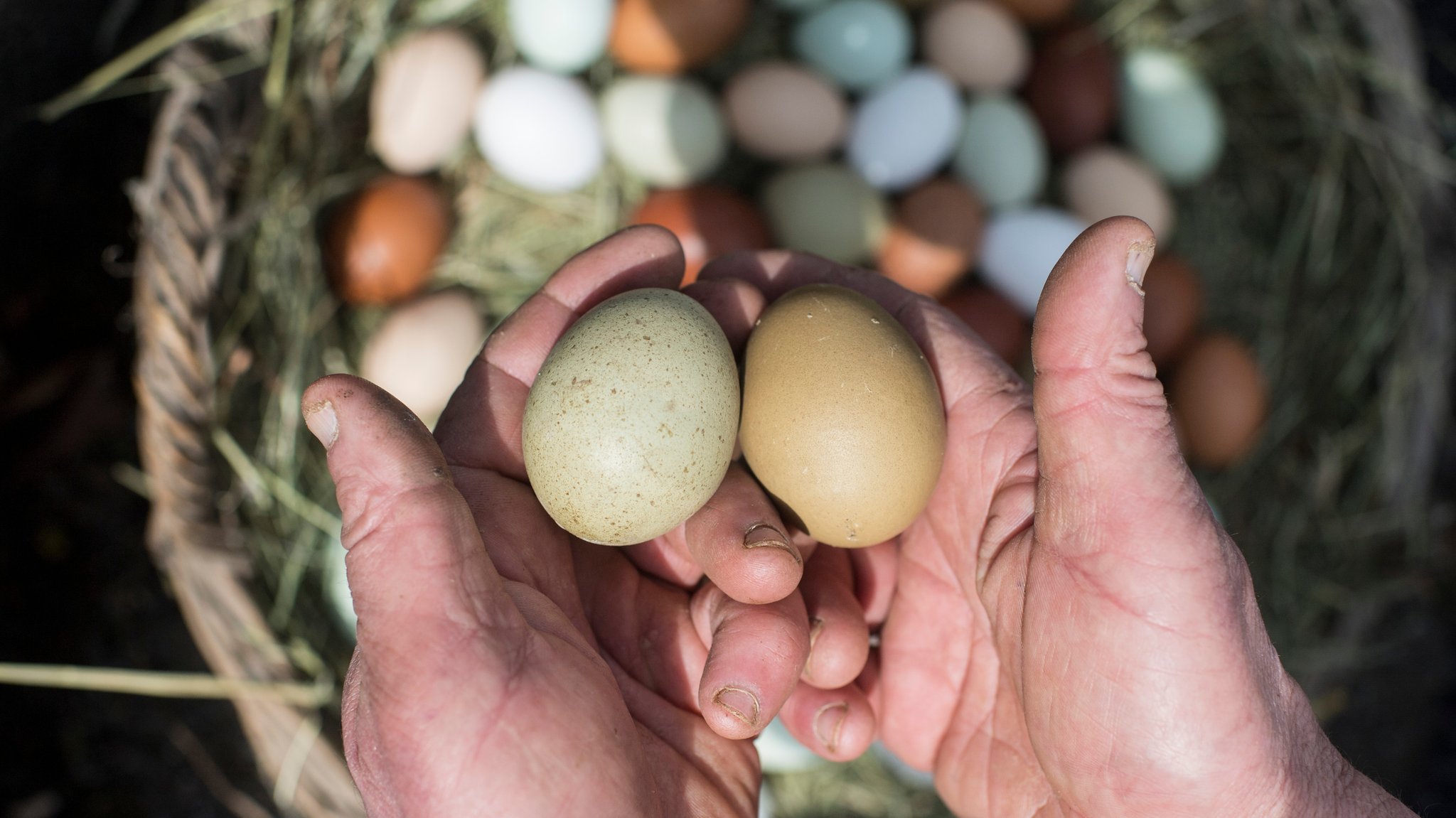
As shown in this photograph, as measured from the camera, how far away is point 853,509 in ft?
4.98

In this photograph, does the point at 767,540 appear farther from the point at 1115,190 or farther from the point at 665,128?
the point at 1115,190

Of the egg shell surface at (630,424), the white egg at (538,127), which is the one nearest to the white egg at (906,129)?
the white egg at (538,127)

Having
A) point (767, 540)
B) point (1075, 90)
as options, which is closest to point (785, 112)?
point (1075, 90)

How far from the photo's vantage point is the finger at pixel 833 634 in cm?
160

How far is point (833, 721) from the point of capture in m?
1.67

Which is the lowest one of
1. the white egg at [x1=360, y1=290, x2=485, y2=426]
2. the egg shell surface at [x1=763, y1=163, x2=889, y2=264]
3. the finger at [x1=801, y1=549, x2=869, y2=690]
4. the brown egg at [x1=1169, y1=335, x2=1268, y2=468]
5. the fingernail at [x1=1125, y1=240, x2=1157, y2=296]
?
the brown egg at [x1=1169, y1=335, x2=1268, y2=468]

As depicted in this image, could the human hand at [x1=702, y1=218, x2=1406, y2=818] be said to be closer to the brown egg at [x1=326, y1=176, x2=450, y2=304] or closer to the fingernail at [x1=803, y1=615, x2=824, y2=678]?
the fingernail at [x1=803, y1=615, x2=824, y2=678]

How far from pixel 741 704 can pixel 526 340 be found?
0.71 metres

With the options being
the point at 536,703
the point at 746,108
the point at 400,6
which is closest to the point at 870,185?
the point at 746,108

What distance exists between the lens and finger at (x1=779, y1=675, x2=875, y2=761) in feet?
5.46

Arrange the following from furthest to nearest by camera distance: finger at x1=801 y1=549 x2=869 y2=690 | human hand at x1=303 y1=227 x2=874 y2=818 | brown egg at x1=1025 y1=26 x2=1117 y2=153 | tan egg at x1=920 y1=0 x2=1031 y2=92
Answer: brown egg at x1=1025 y1=26 x2=1117 y2=153 < tan egg at x1=920 y1=0 x2=1031 y2=92 < finger at x1=801 y1=549 x2=869 y2=690 < human hand at x1=303 y1=227 x2=874 y2=818

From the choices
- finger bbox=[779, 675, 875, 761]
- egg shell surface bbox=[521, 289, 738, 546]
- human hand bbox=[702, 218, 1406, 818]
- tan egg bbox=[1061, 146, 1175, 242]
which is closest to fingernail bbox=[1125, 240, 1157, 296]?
human hand bbox=[702, 218, 1406, 818]

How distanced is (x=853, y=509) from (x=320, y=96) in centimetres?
192

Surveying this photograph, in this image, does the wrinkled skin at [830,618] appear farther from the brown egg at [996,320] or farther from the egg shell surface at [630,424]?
the brown egg at [996,320]
